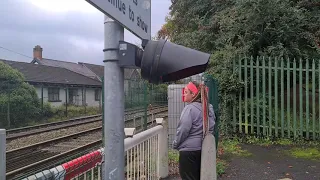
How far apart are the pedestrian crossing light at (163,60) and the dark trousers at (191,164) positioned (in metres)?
2.34

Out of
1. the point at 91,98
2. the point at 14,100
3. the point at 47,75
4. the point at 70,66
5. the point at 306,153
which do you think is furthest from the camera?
the point at 70,66

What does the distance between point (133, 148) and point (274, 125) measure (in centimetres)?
656

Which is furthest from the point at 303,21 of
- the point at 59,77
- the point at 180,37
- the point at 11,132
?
the point at 59,77

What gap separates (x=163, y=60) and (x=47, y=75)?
35.7 meters

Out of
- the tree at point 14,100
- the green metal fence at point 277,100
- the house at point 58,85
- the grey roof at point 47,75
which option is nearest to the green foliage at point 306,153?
the green metal fence at point 277,100

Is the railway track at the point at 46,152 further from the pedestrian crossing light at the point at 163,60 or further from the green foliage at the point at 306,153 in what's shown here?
the pedestrian crossing light at the point at 163,60

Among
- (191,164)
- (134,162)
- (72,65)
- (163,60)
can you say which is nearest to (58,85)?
(72,65)

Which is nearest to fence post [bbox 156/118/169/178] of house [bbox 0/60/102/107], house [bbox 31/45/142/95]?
house [bbox 0/60/102/107]

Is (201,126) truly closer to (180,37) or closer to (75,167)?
(75,167)

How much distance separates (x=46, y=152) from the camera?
37.9 ft

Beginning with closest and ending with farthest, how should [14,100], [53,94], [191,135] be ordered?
[191,135]
[14,100]
[53,94]

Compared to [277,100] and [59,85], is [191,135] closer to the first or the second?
[277,100]

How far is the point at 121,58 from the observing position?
1933 mm

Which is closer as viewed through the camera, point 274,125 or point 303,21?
point 274,125
